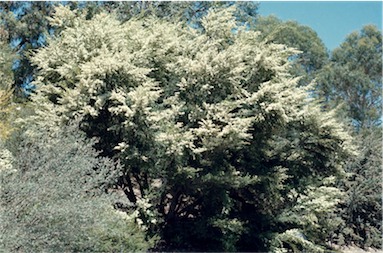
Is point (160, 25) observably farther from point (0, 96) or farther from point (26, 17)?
point (26, 17)

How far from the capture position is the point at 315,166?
13523 mm

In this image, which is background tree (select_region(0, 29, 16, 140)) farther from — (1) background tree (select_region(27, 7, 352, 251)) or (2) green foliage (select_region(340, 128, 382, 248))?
(2) green foliage (select_region(340, 128, 382, 248))

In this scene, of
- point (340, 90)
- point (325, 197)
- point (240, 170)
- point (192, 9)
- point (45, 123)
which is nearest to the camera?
point (45, 123)

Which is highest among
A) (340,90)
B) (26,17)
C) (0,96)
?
(340,90)

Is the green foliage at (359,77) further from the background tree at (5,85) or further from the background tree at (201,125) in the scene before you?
the background tree at (5,85)

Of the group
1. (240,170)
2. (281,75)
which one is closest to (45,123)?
(240,170)

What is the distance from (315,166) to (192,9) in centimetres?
1139

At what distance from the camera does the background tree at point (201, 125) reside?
10383mm

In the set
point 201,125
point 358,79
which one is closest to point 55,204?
point 201,125

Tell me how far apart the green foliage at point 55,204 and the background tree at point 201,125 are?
246 cm

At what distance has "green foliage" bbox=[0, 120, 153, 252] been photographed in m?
6.33

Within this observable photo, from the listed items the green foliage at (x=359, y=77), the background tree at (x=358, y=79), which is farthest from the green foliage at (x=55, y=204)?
the green foliage at (x=359, y=77)

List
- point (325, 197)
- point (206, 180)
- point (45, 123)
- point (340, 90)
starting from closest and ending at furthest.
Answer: point (45, 123)
point (206, 180)
point (325, 197)
point (340, 90)

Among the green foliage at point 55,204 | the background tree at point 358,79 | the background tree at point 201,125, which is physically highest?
the background tree at point 358,79
